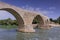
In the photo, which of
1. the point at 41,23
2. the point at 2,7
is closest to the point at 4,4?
the point at 2,7

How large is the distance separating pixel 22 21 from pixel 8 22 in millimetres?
33166

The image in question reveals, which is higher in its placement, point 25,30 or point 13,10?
point 13,10

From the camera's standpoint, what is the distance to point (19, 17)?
30812 millimetres

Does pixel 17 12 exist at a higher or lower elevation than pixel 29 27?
higher

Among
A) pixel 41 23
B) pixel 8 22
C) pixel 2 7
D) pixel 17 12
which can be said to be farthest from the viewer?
pixel 8 22

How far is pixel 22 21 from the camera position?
31250mm

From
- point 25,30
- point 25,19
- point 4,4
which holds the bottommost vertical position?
point 25,30

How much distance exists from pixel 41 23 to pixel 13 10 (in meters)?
21.5

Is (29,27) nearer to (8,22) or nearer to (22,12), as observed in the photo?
(22,12)

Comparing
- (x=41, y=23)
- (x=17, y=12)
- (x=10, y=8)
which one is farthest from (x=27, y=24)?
(x=41, y=23)

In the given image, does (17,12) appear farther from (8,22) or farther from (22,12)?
(8,22)

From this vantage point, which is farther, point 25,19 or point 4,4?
point 25,19

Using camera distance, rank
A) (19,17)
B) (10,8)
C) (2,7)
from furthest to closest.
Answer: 1. (19,17)
2. (10,8)
3. (2,7)

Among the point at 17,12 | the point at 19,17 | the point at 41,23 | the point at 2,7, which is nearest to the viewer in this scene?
the point at 2,7
